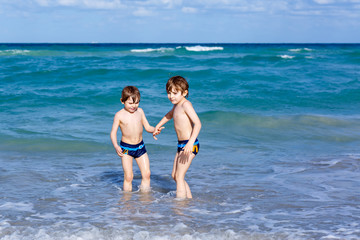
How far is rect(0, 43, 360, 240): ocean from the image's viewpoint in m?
3.80

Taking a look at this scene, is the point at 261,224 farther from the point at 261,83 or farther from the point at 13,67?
the point at 13,67

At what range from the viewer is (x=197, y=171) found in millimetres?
5848

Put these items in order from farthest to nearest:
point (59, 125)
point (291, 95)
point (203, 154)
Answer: point (291, 95) < point (59, 125) < point (203, 154)

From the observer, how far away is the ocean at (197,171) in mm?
3803

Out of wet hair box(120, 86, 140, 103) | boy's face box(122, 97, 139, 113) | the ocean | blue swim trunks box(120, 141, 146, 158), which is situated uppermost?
wet hair box(120, 86, 140, 103)

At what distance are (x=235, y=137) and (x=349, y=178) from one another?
302 centimetres

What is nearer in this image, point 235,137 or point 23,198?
point 23,198

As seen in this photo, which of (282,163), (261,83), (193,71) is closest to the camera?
(282,163)

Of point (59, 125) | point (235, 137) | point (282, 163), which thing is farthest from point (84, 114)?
point (282, 163)

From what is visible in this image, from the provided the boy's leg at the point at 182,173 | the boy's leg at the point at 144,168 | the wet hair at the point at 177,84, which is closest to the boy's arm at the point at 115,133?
the boy's leg at the point at 144,168

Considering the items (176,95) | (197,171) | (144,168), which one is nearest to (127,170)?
(144,168)

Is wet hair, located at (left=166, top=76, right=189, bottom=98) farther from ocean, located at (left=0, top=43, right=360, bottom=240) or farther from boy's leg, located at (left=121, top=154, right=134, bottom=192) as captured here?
ocean, located at (left=0, top=43, right=360, bottom=240)

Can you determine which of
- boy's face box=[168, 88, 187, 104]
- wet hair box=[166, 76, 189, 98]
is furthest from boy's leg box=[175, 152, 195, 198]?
wet hair box=[166, 76, 189, 98]

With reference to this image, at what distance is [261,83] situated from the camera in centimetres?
1579
